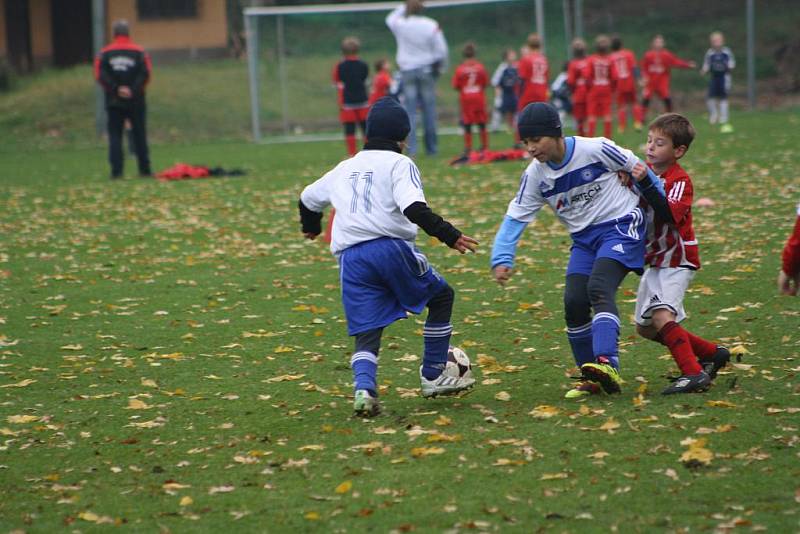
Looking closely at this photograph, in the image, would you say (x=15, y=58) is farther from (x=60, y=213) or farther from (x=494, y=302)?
(x=494, y=302)

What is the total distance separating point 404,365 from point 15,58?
1318 inches

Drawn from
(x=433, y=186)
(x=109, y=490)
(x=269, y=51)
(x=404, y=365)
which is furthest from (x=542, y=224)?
(x=269, y=51)

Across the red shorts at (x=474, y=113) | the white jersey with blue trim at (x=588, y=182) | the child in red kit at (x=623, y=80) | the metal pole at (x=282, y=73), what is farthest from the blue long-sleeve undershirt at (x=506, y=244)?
the metal pole at (x=282, y=73)

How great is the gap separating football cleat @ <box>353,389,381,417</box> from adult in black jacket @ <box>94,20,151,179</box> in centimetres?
1342

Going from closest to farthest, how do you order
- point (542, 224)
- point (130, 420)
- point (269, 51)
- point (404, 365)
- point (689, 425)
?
point (689, 425)
point (130, 420)
point (404, 365)
point (542, 224)
point (269, 51)

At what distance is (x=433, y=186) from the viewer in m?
16.0

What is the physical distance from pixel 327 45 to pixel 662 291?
74.8 ft

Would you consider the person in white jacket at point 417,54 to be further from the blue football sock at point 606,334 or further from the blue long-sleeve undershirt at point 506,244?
the blue football sock at point 606,334

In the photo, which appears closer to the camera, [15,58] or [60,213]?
[60,213]

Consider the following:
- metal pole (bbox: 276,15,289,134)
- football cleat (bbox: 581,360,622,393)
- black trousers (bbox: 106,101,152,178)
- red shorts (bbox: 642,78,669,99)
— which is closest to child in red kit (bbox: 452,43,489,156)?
black trousers (bbox: 106,101,152,178)

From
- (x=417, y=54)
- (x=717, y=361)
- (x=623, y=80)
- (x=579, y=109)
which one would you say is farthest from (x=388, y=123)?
(x=623, y=80)

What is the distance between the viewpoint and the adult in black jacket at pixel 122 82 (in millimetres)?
18578

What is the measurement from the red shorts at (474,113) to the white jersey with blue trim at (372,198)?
47.0 ft

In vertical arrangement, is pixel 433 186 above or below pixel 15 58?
below
